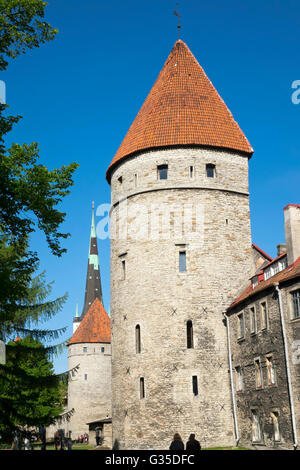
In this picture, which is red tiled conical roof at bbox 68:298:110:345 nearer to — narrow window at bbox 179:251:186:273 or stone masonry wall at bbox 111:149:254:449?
stone masonry wall at bbox 111:149:254:449

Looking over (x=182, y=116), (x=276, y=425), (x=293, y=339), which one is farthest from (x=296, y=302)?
(x=182, y=116)

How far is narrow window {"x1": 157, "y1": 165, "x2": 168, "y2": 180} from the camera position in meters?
27.0

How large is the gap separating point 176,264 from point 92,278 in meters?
51.6

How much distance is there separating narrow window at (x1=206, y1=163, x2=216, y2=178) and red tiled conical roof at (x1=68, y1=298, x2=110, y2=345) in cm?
2882

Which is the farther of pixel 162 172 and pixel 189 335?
pixel 162 172

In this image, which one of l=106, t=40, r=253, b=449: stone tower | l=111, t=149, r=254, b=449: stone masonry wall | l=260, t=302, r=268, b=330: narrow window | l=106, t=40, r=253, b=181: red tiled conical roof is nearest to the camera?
l=260, t=302, r=268, b=330: narrow window

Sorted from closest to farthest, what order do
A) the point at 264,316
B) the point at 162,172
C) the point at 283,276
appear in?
the point at 283,276, the point at 264,316, the point at 162,172

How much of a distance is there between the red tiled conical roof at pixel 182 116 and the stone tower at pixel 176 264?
7 cm

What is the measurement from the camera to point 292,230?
21578 millimetres

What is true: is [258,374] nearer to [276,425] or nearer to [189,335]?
[276,425]

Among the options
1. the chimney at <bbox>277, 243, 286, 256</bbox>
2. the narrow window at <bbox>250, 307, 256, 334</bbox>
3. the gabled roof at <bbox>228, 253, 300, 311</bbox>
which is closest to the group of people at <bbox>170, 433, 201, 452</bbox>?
the gabled roof at <bbox>228, 253, 300, 311</bbox>

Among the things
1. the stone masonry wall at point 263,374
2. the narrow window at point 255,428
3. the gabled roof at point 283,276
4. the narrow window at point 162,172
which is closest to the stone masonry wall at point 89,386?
the narrow window at point 162,172

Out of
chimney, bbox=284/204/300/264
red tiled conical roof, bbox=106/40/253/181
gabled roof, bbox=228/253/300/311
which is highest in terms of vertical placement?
red tiled conical roof, bbox=106/40/253/181

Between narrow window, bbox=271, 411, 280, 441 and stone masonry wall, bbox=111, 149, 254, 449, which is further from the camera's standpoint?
stone masonry wall, bbox=111, 149, 254, 449
